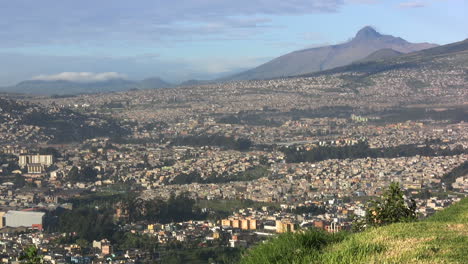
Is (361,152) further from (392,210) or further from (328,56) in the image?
(328,56)

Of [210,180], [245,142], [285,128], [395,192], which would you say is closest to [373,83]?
[285,128]

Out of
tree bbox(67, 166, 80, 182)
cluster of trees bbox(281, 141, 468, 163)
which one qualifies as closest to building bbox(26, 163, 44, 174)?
tree bbox(67, 166, 80, 182)

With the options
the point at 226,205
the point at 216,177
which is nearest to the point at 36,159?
the point at 216,177

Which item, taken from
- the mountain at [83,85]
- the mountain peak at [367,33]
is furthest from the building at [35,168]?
the mountain peak at [367,33]

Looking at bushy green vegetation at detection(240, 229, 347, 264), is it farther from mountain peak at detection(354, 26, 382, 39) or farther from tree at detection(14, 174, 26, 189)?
mountain peak at detection(354, 26, 382, 39)

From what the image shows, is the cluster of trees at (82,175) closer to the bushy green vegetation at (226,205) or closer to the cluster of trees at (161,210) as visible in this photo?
the cluster of trees at (161,210)

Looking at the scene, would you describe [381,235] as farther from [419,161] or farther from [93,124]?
[93,124]
